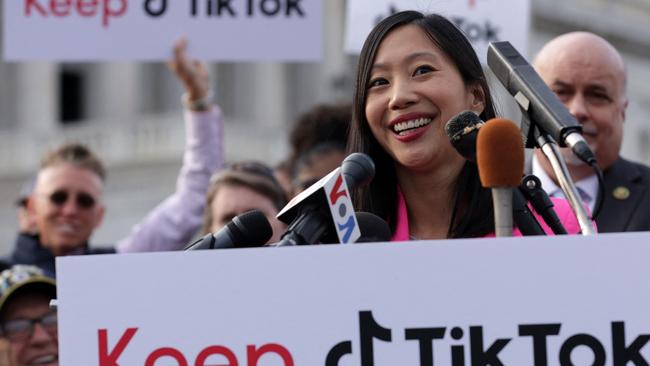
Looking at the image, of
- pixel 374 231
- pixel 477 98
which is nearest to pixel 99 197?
pixel 477 98

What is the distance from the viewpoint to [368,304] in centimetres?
347

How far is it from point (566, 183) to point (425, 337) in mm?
554

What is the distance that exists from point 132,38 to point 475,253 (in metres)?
4.61

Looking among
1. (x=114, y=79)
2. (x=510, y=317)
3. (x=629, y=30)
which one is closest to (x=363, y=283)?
(x=510, y=317)

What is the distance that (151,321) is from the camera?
350 centimetres

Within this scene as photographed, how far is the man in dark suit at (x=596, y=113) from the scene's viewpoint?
622cm

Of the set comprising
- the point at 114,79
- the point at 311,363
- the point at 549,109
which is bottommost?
the point at 311,363

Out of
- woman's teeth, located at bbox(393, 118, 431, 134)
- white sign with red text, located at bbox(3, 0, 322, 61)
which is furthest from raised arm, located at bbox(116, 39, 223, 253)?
woman's teeth, located at bbox(393, 118, 431, 134)

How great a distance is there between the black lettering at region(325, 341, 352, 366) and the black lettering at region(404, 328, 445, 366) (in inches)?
4.5

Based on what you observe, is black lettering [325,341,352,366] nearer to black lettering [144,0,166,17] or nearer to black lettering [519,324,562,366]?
black lettering [519,324,562,366]

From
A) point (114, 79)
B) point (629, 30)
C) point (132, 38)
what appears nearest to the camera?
point (132, 38)

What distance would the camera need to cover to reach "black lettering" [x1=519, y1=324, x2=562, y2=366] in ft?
11.3

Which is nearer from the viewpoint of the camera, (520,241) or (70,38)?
(520,241)

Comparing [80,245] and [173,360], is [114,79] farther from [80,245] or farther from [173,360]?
[173,360]
